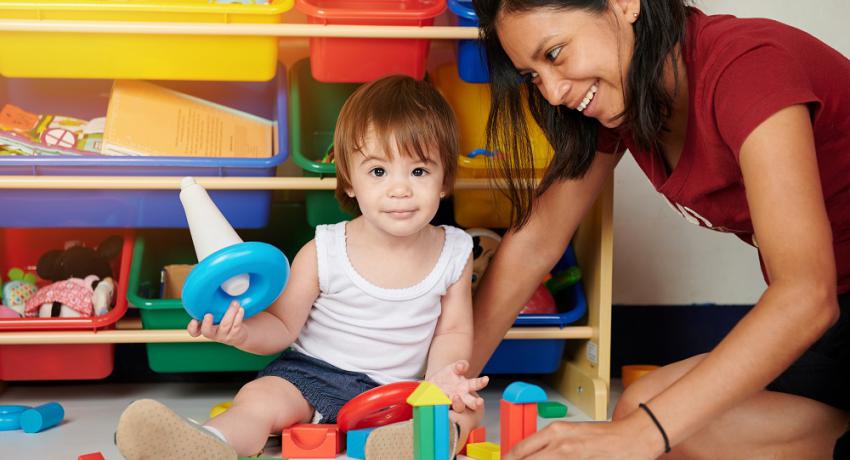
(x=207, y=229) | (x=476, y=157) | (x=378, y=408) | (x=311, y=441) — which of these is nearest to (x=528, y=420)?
(x=378, y=408)

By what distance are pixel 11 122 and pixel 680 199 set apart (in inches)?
41.8

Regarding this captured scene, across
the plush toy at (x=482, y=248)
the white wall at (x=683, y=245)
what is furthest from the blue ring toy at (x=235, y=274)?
the white wall at (x=683, y=245)

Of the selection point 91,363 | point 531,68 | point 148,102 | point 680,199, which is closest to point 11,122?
point 148,102

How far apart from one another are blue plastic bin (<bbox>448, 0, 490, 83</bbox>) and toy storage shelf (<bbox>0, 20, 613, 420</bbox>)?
4cm

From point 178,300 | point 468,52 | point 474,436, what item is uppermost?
point 468,52

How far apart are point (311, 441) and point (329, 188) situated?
420mm

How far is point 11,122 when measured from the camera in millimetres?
1540

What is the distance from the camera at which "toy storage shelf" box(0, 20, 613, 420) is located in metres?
1.39

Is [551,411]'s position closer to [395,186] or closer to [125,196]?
[395,186]

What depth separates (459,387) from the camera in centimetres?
110

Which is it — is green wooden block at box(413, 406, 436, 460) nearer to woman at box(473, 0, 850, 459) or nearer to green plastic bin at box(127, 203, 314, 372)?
woman at box(473, 0, 850, 459)

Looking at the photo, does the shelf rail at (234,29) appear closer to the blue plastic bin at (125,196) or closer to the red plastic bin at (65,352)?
the blue plastic bin at (125,196)

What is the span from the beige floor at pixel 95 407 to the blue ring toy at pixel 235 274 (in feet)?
0.74

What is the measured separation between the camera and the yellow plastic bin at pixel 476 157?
151cm
